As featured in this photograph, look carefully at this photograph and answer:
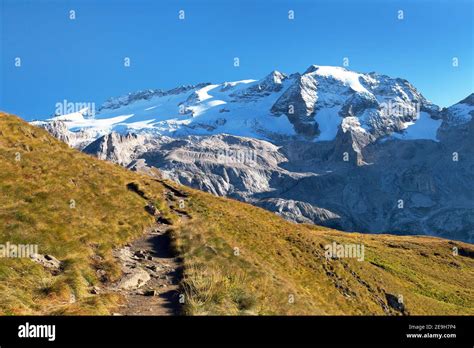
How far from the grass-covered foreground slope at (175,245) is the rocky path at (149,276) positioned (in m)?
0.65

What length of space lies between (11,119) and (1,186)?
14762 mm

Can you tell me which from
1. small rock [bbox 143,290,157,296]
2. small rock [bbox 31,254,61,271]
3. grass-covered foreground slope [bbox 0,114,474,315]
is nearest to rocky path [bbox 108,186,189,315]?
small rock [bbox 143,290,157,296]

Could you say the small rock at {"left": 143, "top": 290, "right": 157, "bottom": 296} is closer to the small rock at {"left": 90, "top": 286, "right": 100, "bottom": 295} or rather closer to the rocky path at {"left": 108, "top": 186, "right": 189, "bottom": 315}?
the rocky path at {"left": 108, "top": 186, "right": 189, "bottom": 315}

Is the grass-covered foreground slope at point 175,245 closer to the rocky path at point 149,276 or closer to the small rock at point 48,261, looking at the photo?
the small rock at point 48,261

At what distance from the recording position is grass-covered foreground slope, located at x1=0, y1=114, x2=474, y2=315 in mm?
16656

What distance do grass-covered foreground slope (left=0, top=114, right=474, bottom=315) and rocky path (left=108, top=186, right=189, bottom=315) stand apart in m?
0.65

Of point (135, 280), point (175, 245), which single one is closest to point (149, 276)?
point (135, 280)

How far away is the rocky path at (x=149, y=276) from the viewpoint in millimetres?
16628

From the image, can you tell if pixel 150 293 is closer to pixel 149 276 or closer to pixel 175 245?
pixel 149 276

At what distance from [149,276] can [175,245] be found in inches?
195

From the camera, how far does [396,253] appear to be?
60469 millimetres

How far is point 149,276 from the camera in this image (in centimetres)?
2053
